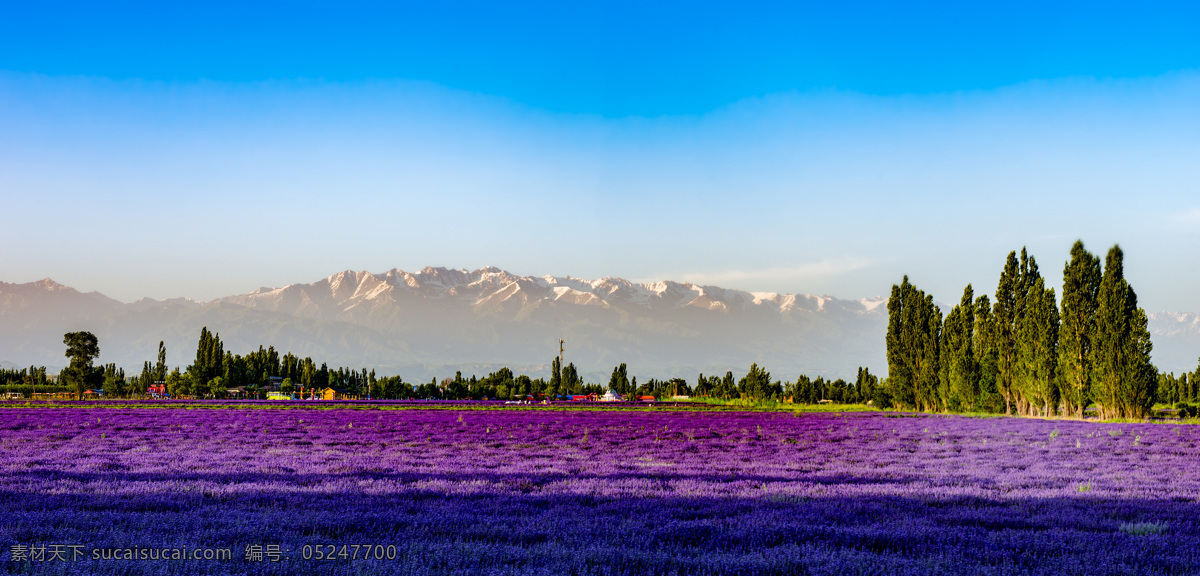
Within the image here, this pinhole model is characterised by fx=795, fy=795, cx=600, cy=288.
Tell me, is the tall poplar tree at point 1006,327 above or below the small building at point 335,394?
above

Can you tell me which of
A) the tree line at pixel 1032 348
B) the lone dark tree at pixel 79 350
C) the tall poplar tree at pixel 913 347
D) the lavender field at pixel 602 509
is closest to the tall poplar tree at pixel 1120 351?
the tree line at pixel 1032 348

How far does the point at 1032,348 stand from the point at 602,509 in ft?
227

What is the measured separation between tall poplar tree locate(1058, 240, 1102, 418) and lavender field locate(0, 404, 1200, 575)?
40.2 meters

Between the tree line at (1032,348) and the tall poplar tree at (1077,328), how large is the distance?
0.26ft

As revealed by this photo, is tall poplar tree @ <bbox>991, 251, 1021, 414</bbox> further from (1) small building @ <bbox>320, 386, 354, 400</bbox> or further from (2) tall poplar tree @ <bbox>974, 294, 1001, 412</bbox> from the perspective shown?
(1) small building @ <bbox>320, 386, 354, 400</bbox>

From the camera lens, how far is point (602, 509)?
13391 millimetres

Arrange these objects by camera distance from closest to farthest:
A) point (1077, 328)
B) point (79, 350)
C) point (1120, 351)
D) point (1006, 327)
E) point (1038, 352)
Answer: point (1120, 351) < point (1077, 328) < point (1038, 352) < point (1006, 327) < point (79, 350)

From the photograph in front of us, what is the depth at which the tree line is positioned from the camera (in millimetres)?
61281

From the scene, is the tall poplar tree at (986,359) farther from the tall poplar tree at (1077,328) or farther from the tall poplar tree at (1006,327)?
the tall poplar tree at (1077,328)

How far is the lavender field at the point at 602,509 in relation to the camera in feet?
30.2

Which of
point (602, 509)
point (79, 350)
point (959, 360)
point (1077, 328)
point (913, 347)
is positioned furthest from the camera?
point (79, 350)

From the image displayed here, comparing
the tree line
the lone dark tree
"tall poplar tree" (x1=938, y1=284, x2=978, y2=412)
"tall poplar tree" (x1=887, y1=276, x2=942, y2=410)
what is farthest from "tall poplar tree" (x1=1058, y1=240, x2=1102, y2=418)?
the lone dark tree

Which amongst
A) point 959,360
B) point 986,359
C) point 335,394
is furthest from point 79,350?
point 986,359

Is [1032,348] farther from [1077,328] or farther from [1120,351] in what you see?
[1120,351]
